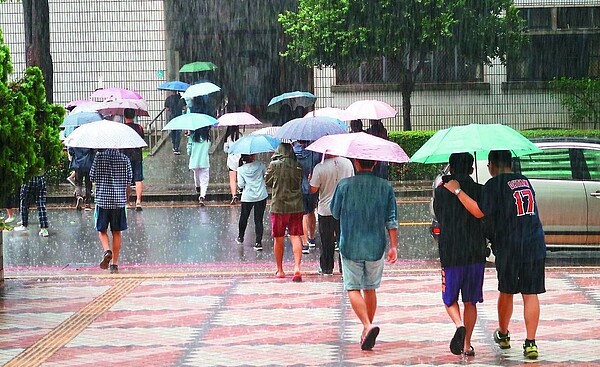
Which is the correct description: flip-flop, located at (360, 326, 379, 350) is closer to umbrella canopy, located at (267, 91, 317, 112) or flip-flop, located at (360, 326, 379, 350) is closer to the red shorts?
the red shorts

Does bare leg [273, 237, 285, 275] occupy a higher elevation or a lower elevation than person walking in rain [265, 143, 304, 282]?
lower

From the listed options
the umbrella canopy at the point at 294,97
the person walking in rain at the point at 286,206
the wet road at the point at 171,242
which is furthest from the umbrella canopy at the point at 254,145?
the umbrella canopy at the point at 294,97

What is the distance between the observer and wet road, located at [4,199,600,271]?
14.2 m

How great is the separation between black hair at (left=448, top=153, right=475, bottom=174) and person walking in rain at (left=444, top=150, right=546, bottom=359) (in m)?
0.15

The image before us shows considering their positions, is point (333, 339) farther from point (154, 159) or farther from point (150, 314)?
point (154, 159)

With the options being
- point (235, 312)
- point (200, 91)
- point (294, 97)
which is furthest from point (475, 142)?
point (200, 91)

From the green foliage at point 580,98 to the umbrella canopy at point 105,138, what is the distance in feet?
55.4

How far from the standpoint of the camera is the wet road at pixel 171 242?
1417 centimetres

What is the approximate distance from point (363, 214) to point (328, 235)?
3.58m

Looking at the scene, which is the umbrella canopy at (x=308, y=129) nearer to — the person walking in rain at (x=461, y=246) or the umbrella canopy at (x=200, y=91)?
the person walking in rain at (x=461, y=246)

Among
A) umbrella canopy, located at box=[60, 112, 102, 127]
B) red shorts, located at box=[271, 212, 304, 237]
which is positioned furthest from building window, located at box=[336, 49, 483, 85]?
red shorts, located at box=[271, 212, 304, 237]

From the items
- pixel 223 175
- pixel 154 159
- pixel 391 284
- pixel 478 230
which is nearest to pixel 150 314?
pixel 391 284

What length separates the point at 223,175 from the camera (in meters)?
23.7

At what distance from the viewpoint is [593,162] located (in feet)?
43.0
